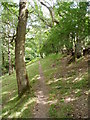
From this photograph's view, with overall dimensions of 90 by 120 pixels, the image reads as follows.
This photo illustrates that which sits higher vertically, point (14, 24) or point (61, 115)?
point (14, 24)

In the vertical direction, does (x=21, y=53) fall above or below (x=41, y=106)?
above

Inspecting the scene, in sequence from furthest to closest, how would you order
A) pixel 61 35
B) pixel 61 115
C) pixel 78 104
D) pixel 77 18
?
pixel 61 35
pixel 77 18
pixel 78 104
pixel 61 115

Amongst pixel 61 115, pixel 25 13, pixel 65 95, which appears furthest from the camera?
pixel 25 13

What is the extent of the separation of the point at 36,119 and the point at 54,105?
3.48ft

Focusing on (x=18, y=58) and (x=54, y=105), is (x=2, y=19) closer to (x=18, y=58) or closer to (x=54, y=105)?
(x=18, y=58)

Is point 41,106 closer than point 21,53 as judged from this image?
Yes

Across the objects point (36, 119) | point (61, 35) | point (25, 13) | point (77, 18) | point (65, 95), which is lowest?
point (36, 119)

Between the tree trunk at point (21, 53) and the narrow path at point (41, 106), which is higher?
the tree trunk at point (21, 53)

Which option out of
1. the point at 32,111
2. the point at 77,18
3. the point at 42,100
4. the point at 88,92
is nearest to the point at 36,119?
the point at 32,111

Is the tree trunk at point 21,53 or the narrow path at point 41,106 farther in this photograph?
the tree trunk at point 21,53

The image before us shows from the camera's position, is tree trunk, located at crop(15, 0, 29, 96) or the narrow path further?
tree trunk, located at crop(15, 0, 29, 96)

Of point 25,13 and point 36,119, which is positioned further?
point 25,13

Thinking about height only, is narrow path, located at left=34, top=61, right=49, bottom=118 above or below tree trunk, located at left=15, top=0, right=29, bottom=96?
below

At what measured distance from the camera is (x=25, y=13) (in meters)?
7.93
